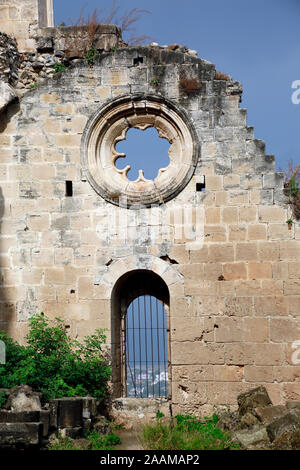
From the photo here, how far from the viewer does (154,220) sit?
11594mm

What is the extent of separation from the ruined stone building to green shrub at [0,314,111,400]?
30 centimetres

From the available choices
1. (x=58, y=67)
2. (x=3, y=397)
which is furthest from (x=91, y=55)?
(x=3, y=397)

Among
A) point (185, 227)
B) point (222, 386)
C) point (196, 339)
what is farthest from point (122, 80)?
point (222, 386)

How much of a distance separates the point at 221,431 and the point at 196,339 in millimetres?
1772

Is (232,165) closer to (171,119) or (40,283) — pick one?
(171,119)

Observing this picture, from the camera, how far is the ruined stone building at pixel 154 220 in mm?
11039

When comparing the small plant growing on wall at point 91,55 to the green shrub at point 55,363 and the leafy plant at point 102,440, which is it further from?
the leafy plant at point 102,440

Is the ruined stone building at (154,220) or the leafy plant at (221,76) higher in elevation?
the leafy plant at (221,76)

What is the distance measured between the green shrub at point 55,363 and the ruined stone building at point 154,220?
298 mm

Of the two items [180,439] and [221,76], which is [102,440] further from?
[221,76]

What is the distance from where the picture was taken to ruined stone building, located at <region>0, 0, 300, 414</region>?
11039 mm

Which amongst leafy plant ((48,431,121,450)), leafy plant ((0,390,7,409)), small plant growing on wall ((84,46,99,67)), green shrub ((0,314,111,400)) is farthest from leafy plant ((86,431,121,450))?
small plant growing on wall ((84,46,99,67))

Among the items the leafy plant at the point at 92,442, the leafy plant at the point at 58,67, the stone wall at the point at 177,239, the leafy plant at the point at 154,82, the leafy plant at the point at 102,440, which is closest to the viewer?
the leafy plant at the point at 92,442

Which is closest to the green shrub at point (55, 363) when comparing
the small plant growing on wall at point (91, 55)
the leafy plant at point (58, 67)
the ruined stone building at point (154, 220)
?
the ruined stone building at point (154, 220)
